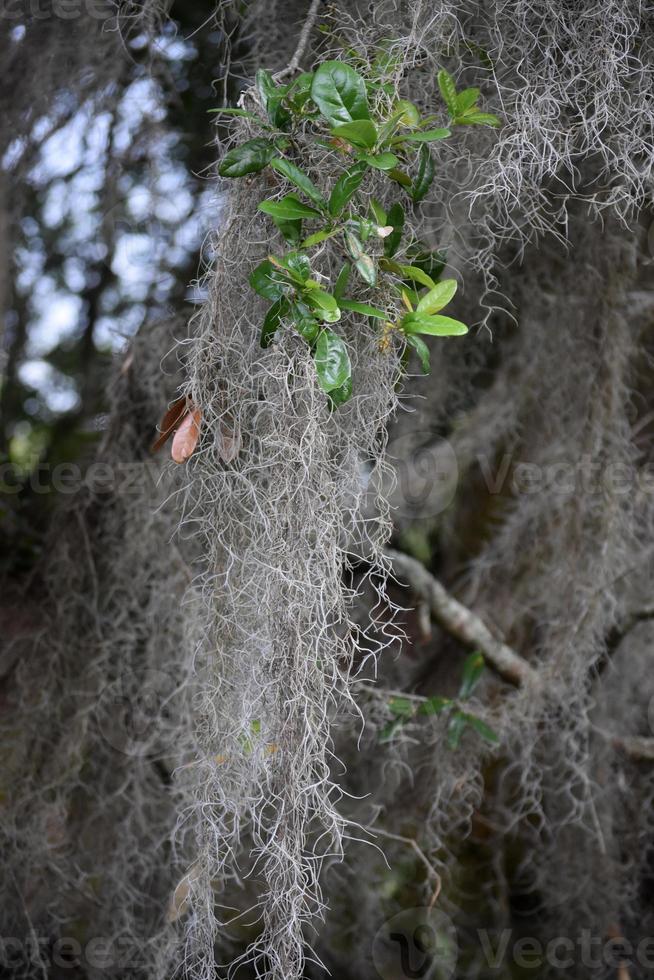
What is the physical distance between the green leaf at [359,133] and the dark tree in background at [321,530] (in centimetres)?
11

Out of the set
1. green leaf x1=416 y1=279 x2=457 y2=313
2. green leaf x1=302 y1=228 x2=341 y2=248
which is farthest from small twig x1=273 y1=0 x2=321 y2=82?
green leaf x1=416 y1=279 x2=457 y2=313

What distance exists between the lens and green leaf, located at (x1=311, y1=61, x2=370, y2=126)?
939 mm

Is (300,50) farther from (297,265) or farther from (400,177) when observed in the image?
(297,265)

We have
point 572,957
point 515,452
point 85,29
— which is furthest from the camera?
point 515,452

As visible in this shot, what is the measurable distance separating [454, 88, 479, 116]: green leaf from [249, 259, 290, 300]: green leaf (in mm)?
364

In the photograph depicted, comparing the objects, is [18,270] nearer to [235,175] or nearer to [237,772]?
[235,175]

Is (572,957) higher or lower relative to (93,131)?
lower

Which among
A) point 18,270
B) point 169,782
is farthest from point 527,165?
point 18,270

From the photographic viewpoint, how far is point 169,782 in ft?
6.56

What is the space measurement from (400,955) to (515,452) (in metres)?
1.49

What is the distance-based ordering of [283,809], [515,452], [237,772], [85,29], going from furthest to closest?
1. [515,452]
2. [85,29]
3. [237,772]
4. [283,809]

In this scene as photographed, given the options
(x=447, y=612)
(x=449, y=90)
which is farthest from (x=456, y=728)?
(x=449, y=90)

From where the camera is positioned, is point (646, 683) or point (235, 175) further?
point (646, 683)

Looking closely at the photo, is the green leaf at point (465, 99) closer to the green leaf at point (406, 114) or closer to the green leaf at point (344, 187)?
the green leaf at point (406, 114)
